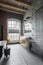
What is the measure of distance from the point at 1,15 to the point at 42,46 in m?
5.38

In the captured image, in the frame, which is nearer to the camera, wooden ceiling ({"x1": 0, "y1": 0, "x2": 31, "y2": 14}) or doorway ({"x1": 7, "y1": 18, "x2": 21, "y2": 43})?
doorway ({"x1": 7, "y1": 18, "x2": 21, "y2": 43})

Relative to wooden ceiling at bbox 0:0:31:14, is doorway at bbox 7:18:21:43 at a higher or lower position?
lower

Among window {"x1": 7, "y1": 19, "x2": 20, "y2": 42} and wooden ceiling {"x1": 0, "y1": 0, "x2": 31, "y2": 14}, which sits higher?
wooden ceiling {"x1": 0, "y1": 0, "x2": 31, "y2": 14}

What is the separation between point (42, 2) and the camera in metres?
0.82

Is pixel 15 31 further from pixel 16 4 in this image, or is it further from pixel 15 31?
pixel 16 4

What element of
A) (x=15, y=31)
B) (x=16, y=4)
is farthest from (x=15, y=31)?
(x=16, y=4)

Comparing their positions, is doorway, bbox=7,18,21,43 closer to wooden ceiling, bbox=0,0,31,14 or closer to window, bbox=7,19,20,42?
window, bbox=7,19,20,42

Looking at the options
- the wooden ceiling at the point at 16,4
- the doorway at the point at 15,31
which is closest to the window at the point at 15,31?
the doorway at the point at 15,31

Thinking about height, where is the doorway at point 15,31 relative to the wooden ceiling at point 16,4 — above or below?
below

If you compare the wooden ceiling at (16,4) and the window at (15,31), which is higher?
the wooden ceiling at (16,4)

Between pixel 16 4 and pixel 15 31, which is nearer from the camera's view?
pixel 15 31

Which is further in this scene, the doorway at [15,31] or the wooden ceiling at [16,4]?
the wooden ceiling at [16,4]

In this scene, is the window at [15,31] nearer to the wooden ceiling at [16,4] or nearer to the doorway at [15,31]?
the doorway at [15,31]

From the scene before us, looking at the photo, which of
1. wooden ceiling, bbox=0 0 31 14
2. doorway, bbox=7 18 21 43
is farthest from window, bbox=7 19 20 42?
wooden ceiling, bbox=0 0 31 14
